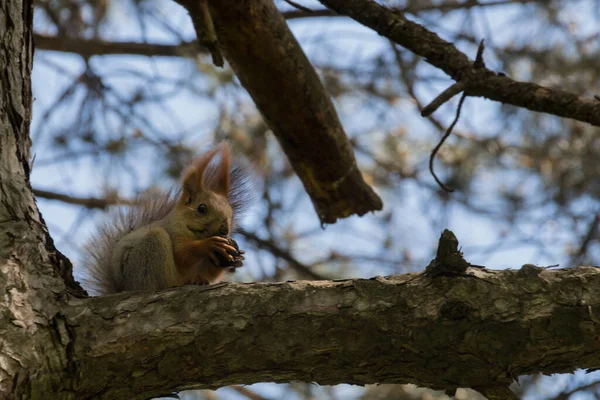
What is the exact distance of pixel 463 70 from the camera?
2.02m

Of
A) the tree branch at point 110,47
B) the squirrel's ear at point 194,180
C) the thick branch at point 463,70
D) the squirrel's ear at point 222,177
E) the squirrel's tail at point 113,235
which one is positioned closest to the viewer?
the thick branch at point 463,70

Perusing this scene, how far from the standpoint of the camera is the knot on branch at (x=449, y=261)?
1433 mm

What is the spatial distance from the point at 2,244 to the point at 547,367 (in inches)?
42.7

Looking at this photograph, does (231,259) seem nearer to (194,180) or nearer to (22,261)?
(194,180)

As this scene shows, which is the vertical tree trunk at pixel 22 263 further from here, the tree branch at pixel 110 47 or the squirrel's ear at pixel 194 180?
the tree branch at pixel 110 47

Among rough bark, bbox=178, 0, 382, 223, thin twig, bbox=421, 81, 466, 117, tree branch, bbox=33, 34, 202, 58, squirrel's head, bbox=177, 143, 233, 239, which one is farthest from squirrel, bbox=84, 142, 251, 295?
tree branch, bbox=33, 34, 202, 58

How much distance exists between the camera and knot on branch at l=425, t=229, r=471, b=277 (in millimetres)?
1433

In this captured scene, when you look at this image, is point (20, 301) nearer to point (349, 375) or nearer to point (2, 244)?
point (2, 244)

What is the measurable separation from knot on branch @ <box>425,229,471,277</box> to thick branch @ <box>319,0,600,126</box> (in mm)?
694

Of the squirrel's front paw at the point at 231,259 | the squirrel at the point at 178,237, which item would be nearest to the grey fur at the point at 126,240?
the squirrel at the point at 178,237

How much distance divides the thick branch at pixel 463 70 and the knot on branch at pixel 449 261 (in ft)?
2.28

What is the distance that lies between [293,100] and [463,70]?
21.8 inches

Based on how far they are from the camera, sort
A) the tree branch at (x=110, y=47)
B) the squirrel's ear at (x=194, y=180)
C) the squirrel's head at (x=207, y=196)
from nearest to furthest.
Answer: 1. the squirrel's head at (x=207, y=196)
2. the squirrel's ear at (x=194, y=180)
3. the tree branch at (x=110, y=47)

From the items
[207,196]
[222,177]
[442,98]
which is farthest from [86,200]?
[442,98]
